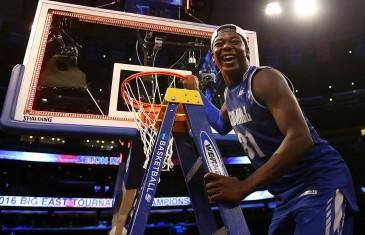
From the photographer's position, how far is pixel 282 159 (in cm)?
133

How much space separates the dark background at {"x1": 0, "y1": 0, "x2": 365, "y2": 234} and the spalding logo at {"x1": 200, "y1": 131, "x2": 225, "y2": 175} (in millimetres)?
8035

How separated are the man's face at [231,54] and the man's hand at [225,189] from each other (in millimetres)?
747

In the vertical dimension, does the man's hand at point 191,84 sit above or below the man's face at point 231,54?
below

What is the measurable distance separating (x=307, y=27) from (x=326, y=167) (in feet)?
42.0

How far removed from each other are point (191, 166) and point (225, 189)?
0.68 meters

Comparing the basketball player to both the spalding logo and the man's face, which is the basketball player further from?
the spalding logo

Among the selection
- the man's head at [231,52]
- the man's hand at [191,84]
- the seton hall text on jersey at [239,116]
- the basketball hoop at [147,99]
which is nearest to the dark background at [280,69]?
the basketball hoop at [147,99]

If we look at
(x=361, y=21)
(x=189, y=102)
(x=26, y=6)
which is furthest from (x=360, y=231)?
(x=26, y=6)

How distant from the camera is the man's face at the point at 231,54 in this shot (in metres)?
1.86

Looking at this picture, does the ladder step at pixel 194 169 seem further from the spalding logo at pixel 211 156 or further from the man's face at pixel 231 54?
the man's face at pixel 231 54

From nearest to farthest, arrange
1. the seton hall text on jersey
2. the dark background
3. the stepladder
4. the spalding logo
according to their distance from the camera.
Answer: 1. the stepladder
2. the spalding logo
3. the seton hall text on jersey
4. the dark background

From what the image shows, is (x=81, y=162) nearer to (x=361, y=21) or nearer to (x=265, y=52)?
(x=265, y=52)

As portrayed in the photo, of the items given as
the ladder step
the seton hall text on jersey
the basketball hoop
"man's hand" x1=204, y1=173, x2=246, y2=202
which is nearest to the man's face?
the seton hall text on jersey

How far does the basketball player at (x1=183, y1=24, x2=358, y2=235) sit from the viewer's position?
4.45ft
